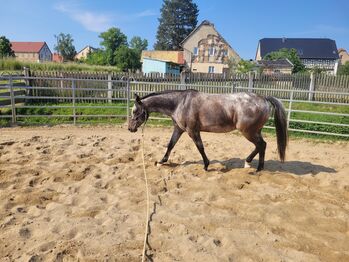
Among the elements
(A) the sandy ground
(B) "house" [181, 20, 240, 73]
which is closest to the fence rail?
(A) the sandy ground

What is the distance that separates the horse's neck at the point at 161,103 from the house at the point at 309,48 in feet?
168

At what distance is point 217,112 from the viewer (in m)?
4.94

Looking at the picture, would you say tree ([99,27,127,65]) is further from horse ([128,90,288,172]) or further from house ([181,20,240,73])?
horse ([128,90,288,172])

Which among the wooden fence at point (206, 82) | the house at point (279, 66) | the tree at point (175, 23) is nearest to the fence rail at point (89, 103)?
the wooden fence at point (206, 82)

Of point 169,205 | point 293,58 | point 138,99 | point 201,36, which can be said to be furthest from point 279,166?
point 201,36

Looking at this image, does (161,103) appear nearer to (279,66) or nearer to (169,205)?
(169,205)

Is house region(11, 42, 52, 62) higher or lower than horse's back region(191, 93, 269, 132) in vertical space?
higher

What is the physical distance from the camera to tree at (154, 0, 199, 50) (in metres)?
65.4

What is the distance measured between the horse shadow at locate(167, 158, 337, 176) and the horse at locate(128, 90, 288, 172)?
11.3 inches

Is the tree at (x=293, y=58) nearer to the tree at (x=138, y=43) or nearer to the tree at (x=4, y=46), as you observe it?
the tree at (x=4, y=46)

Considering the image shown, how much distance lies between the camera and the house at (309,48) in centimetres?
5203

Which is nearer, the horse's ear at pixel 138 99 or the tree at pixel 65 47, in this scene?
the horse's ear at pixel 138 99

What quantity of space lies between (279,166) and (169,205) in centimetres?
272

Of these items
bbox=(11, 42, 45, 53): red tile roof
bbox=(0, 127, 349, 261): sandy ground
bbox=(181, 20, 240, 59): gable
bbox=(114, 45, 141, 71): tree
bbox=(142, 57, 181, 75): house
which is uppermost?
bbox=(11, 42, 45, 53): red tile roof
